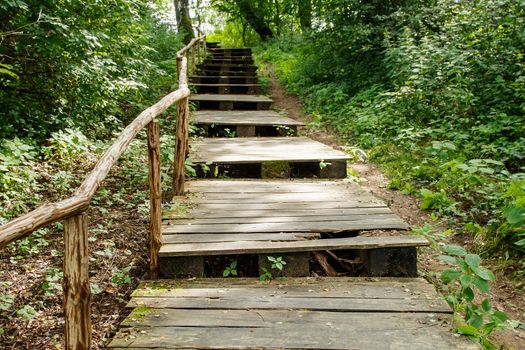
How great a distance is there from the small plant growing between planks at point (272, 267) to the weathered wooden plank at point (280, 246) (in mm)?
57

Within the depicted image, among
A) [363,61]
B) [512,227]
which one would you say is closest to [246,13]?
[363,61]

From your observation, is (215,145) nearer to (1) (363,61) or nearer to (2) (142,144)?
(2) (142,144)

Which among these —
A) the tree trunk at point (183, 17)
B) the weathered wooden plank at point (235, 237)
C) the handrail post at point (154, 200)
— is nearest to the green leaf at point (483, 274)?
the weathered wooden plank at point (235, 237)

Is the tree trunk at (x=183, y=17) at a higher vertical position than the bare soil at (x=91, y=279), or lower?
higher

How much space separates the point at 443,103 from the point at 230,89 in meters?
5.33

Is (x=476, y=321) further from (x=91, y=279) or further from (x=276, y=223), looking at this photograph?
(x=91, y=279)

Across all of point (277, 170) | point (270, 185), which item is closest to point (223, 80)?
point (277, 170)

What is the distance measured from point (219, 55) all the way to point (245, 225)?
46.8ft

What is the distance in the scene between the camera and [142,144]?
23.7ft

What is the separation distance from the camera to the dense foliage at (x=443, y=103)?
4844mm

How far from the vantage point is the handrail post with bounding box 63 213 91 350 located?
1.75 meters

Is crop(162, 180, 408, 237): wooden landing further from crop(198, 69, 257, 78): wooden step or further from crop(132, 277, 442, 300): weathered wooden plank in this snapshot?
crop(198, 69, 257, 78): wooden step

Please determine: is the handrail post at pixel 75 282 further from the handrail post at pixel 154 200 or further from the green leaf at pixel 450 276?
the green leaf at pixel 450 276

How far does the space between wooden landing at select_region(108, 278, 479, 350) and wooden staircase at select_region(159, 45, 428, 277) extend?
0.64ft
